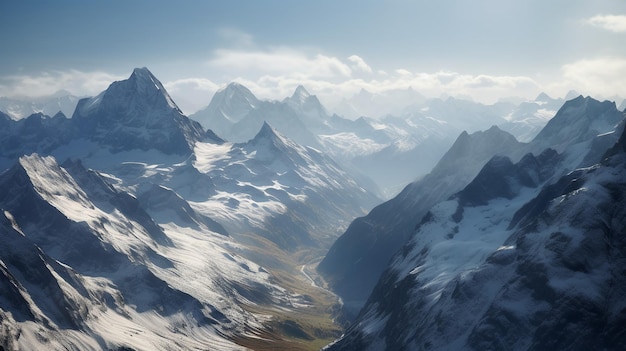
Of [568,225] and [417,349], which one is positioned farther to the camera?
[417,349]

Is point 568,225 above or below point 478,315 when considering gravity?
above

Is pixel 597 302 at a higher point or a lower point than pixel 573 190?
lower

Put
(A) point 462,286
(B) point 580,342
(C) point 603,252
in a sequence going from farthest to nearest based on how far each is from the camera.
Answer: (A) point 462,286 < (C) point 603,252 < (B) point 580,342

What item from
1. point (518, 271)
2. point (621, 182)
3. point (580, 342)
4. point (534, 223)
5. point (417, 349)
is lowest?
point (417, 349)

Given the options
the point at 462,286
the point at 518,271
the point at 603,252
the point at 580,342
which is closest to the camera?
the point at 580,342

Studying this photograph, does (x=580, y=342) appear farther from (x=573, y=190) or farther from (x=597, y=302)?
(x=573, y=190)

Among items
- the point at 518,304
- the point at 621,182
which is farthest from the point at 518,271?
the point at 621,182

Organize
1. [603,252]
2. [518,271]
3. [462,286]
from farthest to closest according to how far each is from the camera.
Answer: [462,286] < [518,271] < [603,252]

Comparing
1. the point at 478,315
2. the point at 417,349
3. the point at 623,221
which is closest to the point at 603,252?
the point at 623,221

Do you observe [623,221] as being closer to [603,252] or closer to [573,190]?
[603,252]
